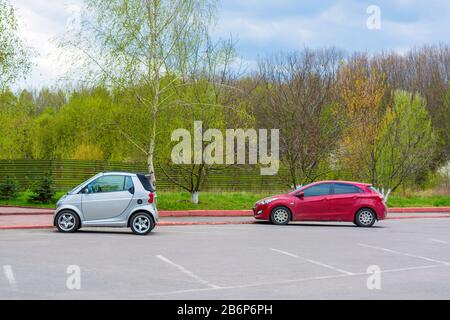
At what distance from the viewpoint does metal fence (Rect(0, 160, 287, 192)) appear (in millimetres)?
35000

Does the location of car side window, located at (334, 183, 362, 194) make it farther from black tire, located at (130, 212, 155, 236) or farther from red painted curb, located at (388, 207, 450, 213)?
red painted curb, located at (388, 207, 450, 213)

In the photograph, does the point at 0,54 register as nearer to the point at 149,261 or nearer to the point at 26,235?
the point at 26,235

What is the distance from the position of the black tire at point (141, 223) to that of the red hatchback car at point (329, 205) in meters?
5.77

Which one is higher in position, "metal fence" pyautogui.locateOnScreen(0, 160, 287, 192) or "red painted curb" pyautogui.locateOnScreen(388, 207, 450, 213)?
"metal fence" pyautogui.locateOnScreen(0, 160, 287, 192)

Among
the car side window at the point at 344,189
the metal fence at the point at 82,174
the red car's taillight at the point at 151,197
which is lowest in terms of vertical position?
the red car's taillight at the point at 151,197

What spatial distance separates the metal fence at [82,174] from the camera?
3500 centimetres

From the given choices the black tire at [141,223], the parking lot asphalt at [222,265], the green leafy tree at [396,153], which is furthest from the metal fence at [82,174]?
the parking lot asphalt at [222,265]

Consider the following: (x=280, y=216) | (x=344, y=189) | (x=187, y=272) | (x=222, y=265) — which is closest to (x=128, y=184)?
(x=222, y=265)

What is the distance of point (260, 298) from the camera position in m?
8.63

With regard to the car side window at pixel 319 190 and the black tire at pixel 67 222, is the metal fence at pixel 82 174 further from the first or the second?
the black tire at pixel 67 222

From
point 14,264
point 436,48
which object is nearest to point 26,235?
point 14,264

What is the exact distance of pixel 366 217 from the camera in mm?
22219

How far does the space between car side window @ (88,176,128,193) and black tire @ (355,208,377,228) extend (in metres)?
8.64

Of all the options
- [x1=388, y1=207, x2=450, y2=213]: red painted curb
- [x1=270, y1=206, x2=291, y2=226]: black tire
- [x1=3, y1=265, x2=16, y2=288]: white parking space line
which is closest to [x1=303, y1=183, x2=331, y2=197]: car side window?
[x1=270, y1=206, x2=291, y2=226]: black tire
